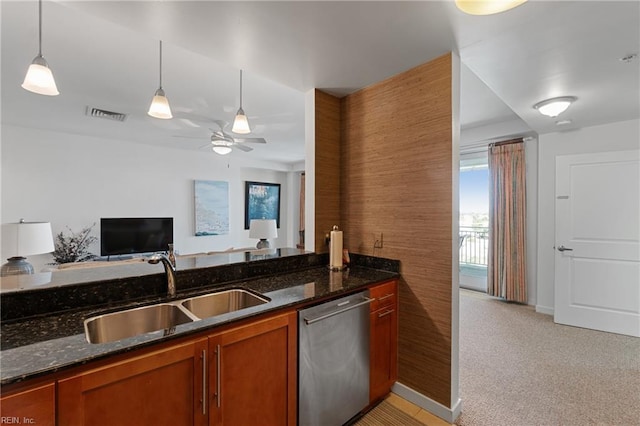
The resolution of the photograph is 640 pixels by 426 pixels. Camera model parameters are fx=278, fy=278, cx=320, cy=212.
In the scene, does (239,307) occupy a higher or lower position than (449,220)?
lower

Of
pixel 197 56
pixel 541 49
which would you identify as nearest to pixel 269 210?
pixel 197 56

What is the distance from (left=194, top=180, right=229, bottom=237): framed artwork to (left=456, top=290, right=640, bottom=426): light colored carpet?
495cm

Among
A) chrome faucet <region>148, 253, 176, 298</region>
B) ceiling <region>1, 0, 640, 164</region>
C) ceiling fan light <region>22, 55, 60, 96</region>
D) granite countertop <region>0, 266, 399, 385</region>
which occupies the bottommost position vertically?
granite countertop <region>0, 266, 399, 385</region>

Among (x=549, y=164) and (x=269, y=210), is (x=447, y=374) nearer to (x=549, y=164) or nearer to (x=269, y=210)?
(x=549, y=164)

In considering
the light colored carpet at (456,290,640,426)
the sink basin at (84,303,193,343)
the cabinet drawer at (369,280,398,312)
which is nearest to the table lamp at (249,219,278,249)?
the cabinet drawer at (369,280,398,312)

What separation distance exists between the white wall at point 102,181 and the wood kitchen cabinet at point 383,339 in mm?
4856

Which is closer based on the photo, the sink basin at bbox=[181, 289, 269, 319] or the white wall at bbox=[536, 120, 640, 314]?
the sink basin at bbox=[181, 289, 269, 319]

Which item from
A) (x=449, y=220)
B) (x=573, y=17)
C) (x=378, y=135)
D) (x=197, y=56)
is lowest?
(x=449, y=220)

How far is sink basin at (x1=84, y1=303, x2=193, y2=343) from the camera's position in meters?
1.33

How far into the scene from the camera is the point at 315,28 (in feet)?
5.43

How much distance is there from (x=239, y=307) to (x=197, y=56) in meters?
2.09

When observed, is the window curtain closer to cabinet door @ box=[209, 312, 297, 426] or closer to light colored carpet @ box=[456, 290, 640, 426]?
light colored carpet @ box=[456, 290, 640, 426]

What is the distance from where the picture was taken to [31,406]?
0.87 meters

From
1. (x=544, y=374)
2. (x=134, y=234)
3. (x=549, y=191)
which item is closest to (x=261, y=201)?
(x=134, y=234)
